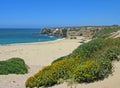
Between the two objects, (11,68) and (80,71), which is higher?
(80,71)

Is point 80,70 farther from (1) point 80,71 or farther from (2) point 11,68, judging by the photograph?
(2) point 11,68

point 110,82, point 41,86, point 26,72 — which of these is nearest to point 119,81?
point 110,82

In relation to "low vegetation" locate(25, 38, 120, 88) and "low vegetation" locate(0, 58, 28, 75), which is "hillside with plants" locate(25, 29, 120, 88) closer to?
"low vegetation" locate(25, 38, 120, 88)

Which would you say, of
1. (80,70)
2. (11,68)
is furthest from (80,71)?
(11,68)

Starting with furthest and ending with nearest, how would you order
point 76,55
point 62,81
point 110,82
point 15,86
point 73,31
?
point 73,31
point 15,86
point 76,55
point 62,81
point 110,82

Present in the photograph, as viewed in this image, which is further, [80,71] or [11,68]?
[11,68]

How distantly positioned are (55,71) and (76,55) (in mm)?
2479

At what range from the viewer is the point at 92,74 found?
9156 millimetres

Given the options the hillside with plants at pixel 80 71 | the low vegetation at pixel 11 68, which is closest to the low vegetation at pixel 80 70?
the hillside with plants at pixel 80 71

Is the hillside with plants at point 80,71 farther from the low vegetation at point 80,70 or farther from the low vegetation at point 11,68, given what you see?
the low vegetation at point 11,68

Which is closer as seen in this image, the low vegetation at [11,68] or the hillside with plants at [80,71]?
the hillside with plants at [80,71]

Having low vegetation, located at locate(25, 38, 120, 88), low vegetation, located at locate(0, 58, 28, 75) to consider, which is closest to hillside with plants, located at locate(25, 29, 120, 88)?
low vegetation, located at locate(25, 38, 120, 88)

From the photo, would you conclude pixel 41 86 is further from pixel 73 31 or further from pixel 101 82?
pixel 73 31

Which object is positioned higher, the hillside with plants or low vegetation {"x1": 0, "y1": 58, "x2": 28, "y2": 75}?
the hillside with plants
